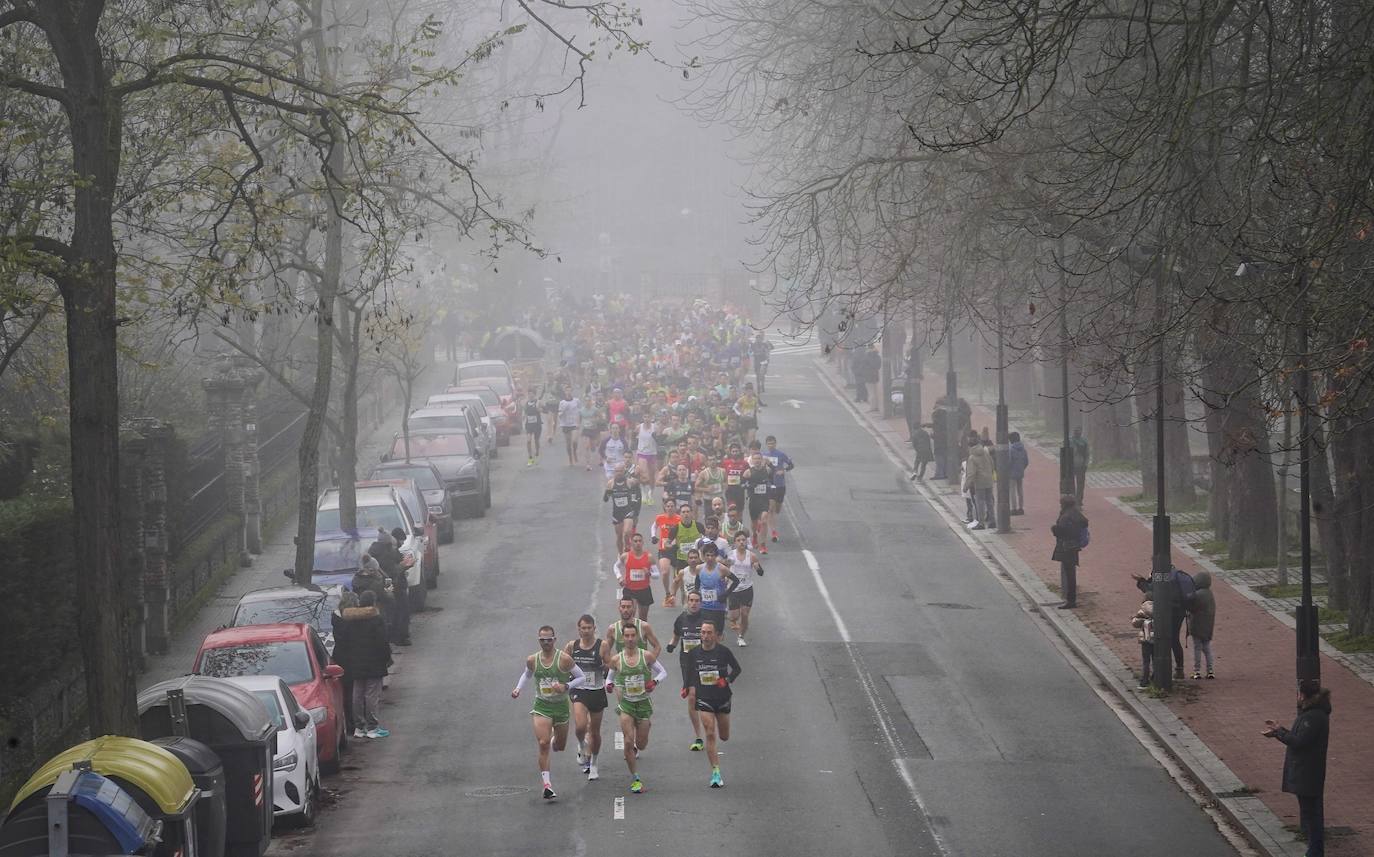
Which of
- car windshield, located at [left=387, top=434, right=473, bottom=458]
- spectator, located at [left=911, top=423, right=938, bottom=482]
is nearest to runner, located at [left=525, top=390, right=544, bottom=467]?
car windshield, located at [left=387, top=434, right=473, bottom=458]

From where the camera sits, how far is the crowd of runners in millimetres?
17188

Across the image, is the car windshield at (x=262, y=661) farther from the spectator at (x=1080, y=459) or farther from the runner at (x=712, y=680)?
the spectator at (x=1080, y=459)

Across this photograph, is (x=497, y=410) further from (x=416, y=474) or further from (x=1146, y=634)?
(x=1146, y=634)

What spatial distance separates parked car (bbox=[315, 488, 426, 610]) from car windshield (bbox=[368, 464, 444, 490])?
11.8 ft

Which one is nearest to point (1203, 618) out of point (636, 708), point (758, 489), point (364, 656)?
point (636, 708)

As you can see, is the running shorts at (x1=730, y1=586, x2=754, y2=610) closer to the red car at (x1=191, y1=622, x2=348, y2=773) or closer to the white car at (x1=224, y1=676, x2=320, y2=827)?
the red car at (x1=191, y1=622, x2=348, y2=773)

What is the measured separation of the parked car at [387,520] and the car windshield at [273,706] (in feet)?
31.9

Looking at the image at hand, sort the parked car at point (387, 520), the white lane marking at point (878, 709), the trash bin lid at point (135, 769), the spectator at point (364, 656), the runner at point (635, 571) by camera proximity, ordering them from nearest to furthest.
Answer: the trash bin lid at point (135, 769)
the white lane marking at point (878, 709)
the spectator at point (364, 656)
the runner at point (635, 571)
the parked car at point (387, 520)

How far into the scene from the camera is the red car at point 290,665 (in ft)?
57.7

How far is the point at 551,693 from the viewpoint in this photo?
55.8ft

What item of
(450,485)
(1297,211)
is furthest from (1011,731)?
(450,485)

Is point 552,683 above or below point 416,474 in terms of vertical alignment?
below

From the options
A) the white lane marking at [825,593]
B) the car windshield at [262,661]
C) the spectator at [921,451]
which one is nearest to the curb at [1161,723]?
the white lane marking at [825,593]

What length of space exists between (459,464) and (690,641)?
18292mm
